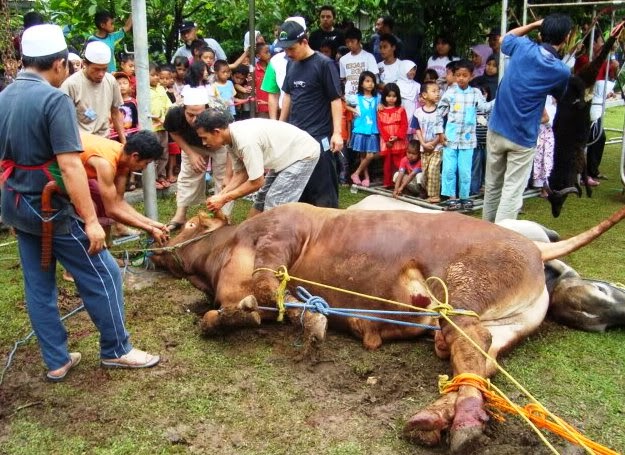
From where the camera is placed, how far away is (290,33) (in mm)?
5637

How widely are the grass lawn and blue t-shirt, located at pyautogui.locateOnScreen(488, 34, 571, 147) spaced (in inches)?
79.6

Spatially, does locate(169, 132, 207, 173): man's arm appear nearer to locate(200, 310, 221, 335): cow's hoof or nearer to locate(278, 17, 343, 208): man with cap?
locate(278, 17, 343, 208): man with cap

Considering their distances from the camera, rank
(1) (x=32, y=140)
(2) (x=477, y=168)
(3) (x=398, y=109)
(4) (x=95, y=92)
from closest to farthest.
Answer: (1) (x=32, y=140) → (4) (x=95, y=92) → (2) (x=477, y=168) → (3) (x=398, y=109)

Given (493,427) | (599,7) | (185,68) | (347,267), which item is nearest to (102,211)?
(347,267)

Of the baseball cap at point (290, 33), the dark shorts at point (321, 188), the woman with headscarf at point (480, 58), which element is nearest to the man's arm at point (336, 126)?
the dark shorts at point (321, 188)

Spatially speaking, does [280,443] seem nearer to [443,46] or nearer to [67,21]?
[443,46]

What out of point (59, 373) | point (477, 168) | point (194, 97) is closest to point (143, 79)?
point (194, 97)

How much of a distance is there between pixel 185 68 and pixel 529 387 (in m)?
6.95

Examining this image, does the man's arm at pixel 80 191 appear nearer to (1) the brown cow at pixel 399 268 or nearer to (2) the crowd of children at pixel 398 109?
(1) the brown cow at pixel 399 268

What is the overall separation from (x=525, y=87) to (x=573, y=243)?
207 cm

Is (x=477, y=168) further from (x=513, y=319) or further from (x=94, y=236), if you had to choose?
(x=94, y=236)

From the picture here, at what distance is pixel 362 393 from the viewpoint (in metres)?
3.60

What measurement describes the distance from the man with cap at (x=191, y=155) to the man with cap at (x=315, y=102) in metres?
0.78

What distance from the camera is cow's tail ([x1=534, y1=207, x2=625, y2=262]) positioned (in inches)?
149
